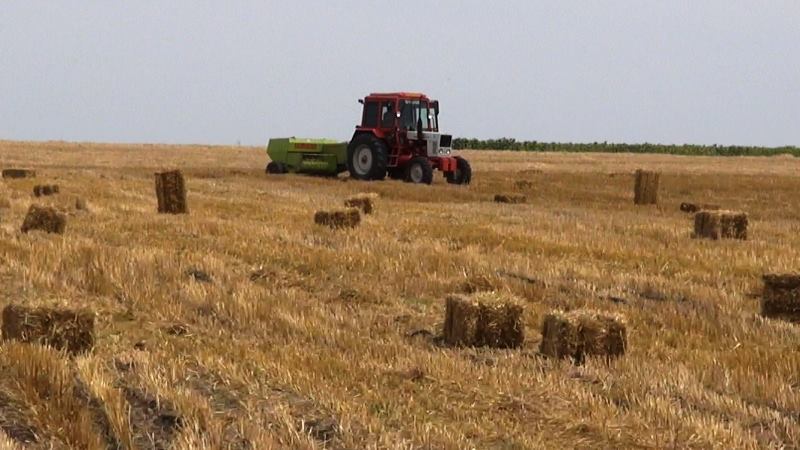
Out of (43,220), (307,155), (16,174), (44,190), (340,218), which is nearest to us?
(43,220)

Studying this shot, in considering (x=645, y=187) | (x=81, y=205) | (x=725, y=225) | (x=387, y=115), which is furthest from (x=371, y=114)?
(x=725, y=225)

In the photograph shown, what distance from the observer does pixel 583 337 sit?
647 cm

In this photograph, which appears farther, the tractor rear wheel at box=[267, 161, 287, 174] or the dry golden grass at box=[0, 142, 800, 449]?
the tractor rear wheel at box=[267, 161, 287, 174]

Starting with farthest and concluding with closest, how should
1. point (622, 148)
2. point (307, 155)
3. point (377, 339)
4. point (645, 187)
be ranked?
1. point (622, 148)
2. point (307, 155)
3. point (645, 187)
4. point (377, 339)

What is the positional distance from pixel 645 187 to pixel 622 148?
236 ft

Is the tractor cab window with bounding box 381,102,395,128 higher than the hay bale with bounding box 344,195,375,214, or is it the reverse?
the tractor cab window with bounding box 381,102,395,128

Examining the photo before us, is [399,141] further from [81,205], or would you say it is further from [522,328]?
[522,328]

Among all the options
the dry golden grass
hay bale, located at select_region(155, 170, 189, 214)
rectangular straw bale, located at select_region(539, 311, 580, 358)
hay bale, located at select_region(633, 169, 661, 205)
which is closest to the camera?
the dry golden grass

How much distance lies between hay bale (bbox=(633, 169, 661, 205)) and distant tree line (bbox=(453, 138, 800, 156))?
2354 inches

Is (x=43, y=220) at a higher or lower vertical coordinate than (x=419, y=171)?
higher

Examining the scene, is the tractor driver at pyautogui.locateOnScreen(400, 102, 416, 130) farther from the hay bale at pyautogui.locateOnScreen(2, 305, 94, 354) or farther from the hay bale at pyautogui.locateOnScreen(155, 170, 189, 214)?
the hay bale at pyautogui.locateOnScreen(2, 305, 94, 354)

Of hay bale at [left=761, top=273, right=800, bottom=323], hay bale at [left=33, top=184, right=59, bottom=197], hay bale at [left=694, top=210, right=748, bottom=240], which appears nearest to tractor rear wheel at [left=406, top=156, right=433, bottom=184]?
hay bale at [left=33, top=184, right=59, bottom=197]

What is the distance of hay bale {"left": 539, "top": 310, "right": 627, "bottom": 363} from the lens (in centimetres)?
645

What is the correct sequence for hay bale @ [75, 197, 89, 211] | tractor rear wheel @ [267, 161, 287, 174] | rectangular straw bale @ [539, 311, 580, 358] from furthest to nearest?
tractor rear wheel @ [267, 161, 287, 174], hay bale @ [75, 197, 89, 211], rectangular straw bale @ [539, 311, 580, 358]
